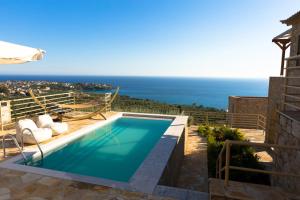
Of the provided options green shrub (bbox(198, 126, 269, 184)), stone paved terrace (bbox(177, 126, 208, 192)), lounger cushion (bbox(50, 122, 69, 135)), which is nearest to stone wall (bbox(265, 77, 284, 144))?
green shrub (bbox(198, 126, 269, 184))

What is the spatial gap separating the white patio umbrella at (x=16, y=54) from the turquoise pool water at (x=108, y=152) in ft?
6.91

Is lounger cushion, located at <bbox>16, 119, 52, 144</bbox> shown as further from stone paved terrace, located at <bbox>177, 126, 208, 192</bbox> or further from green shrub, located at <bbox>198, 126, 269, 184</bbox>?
green shrub, located at <bbox>198, 126, 269, 184</bbox>

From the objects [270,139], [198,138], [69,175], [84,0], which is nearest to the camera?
[69,175]

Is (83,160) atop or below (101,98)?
below

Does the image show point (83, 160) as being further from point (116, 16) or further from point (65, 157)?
point (116, 16)

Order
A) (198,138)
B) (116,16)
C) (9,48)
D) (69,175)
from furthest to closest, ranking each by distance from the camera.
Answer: (116,16) → (198,138) → (69,175) → (9,48)

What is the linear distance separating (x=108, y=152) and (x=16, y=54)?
3.32 metres

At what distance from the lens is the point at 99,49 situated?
37625mm

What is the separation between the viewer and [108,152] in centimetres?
589

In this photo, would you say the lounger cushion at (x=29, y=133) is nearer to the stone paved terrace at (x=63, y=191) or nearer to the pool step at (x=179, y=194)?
the stone paved terrace at (x=63, y=191)

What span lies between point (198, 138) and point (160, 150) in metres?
4.41

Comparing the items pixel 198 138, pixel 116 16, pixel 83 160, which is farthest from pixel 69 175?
pixel 116 16

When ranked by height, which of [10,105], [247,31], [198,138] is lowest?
[198,138]

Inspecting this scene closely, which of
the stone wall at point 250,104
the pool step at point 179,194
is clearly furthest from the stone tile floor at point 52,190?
the stone wall at point 250,104
